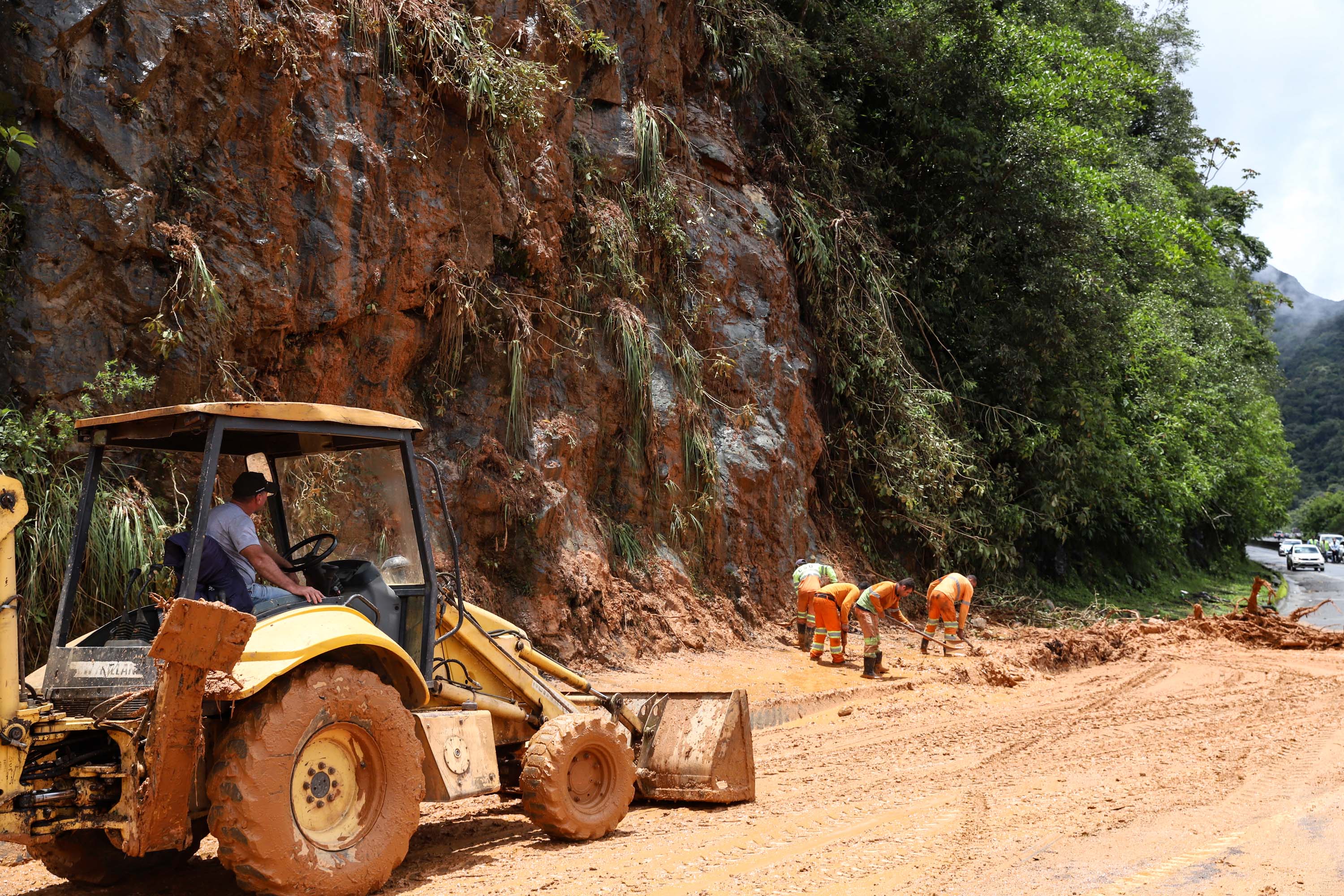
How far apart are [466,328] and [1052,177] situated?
12486 mm

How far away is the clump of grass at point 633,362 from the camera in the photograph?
13.0m

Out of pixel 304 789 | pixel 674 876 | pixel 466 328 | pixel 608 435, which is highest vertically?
pixel 466 328

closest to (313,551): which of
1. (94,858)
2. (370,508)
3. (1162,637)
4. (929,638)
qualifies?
(370,508)

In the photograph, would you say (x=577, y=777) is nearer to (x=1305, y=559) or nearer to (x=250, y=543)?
(x=250, y=543)

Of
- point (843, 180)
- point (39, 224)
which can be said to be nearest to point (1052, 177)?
point (843, 180)

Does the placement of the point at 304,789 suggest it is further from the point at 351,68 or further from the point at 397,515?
the point at 351,68

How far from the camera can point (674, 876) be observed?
4.87 metres

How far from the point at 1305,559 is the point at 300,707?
5223 cm

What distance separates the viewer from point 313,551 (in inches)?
225

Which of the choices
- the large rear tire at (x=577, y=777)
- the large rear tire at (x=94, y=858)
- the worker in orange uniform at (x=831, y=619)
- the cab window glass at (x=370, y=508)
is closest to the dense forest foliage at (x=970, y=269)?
the worker in orange uniform at (x=831, y=619)

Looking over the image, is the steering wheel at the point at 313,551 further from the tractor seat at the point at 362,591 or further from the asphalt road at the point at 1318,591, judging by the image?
the asphalt road at the point at 1318,591

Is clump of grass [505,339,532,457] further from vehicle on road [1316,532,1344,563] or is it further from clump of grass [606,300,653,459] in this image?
vehicle on road [1316,532,1344,563]

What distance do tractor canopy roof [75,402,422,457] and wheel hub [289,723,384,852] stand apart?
1.43 metres

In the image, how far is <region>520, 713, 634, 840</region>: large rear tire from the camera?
17.9ft
